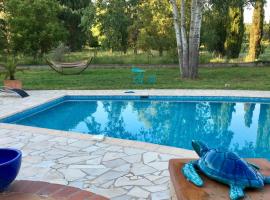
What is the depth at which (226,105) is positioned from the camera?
31.8ft

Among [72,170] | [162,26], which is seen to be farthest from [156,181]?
[162,26]

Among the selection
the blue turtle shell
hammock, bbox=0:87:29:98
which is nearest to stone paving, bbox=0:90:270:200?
the blue turtle shell

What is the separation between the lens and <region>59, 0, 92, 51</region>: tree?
938 inches

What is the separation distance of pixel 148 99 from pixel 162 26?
24.9 ft

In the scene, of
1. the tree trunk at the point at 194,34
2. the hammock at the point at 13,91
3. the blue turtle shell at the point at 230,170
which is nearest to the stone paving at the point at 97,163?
the blue turtle shell at the point at 230,170

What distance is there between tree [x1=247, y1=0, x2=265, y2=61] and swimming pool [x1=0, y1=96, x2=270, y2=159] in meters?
9.53

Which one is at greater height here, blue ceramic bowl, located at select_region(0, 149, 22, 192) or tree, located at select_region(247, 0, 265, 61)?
tree, located at select_region(247, 0, 265, 61)

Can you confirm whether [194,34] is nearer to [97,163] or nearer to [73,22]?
[97,163]

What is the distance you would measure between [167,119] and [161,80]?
4.03 m

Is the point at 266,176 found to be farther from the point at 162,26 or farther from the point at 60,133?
the point at 162,26

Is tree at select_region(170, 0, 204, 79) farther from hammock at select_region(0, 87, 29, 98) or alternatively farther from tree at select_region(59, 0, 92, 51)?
tree at select_region(59, 0, 92, 51)

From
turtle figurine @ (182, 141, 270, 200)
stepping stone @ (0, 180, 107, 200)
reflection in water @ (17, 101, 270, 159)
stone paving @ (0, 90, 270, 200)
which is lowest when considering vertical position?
reflection in water @ (17, 101, 270, 159)

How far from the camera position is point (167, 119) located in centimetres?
884

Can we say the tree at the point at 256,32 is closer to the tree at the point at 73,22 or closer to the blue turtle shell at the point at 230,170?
the tree at the point at 73,22
